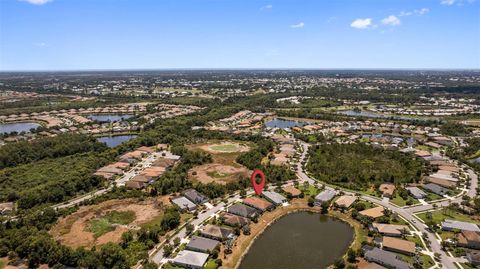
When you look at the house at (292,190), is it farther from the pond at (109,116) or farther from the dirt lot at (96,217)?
the pond at (109,116)

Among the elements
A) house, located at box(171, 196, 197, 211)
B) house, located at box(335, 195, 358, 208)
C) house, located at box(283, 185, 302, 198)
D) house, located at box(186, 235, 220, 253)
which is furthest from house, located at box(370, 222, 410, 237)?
house, located at box(171, 196, 197, 211)

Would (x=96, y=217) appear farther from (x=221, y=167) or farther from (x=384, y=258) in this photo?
(x=384, y=258)

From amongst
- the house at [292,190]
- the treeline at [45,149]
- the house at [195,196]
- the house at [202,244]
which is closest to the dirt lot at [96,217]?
the house at [195,196]

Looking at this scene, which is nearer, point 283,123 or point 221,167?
point 221,167

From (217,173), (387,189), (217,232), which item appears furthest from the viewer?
(217,173)

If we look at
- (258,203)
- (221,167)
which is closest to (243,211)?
(258,203)

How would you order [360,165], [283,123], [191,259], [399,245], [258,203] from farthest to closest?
[283,123], [360,165], [258,203], [399,245], [191,259]

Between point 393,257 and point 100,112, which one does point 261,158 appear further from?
point 100,112
